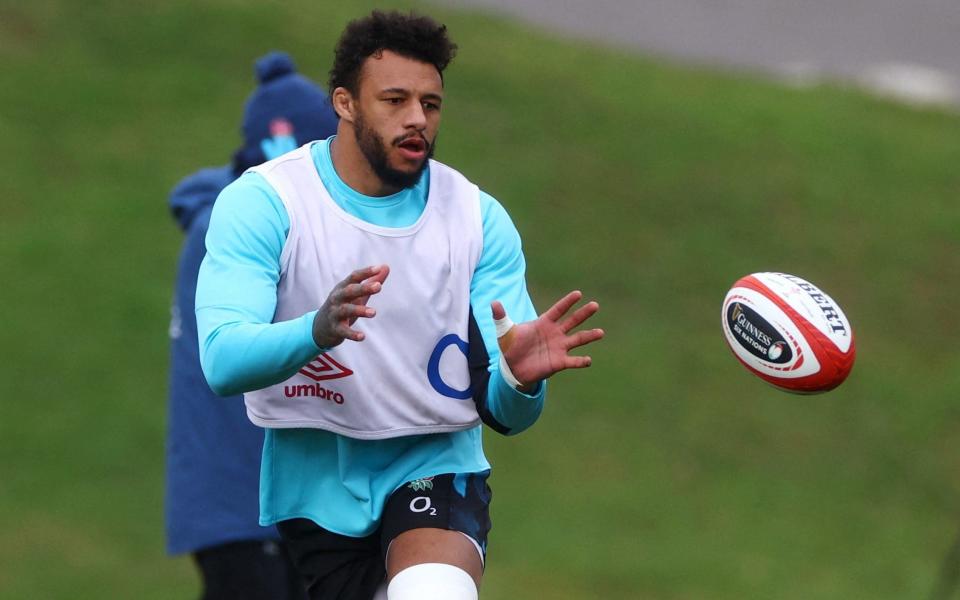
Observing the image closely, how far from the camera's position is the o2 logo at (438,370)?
5.43 metres

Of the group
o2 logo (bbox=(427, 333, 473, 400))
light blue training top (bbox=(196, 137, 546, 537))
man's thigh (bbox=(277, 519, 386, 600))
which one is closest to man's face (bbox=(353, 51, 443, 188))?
light blue training top (bbox=(196, 137, 546, 537))

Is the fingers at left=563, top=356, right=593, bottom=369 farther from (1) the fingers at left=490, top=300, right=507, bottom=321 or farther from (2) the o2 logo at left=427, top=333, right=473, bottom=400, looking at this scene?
(2) the o2 logo at left=427, top=333, right=473, bottom=400

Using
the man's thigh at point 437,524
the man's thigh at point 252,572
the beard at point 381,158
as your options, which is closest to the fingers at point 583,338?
the man's thigh at point 437,524

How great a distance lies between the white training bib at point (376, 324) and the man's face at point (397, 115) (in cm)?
17

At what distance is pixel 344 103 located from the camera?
220 inches

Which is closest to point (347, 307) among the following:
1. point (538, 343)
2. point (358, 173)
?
point (538, 343)

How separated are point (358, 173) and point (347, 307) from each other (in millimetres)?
770

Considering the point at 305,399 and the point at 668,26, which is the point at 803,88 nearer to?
the point at 668,26

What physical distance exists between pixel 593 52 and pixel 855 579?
6.41 metres

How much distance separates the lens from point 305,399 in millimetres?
5391

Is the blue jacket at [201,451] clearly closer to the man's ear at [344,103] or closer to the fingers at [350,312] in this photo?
the man's ear at [344,103]

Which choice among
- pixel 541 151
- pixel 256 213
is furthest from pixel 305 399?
pixel 541 151

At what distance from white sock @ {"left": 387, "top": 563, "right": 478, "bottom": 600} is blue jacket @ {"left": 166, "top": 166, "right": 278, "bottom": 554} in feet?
5.97

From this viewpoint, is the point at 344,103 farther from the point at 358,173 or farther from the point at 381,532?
the point at 381,532
